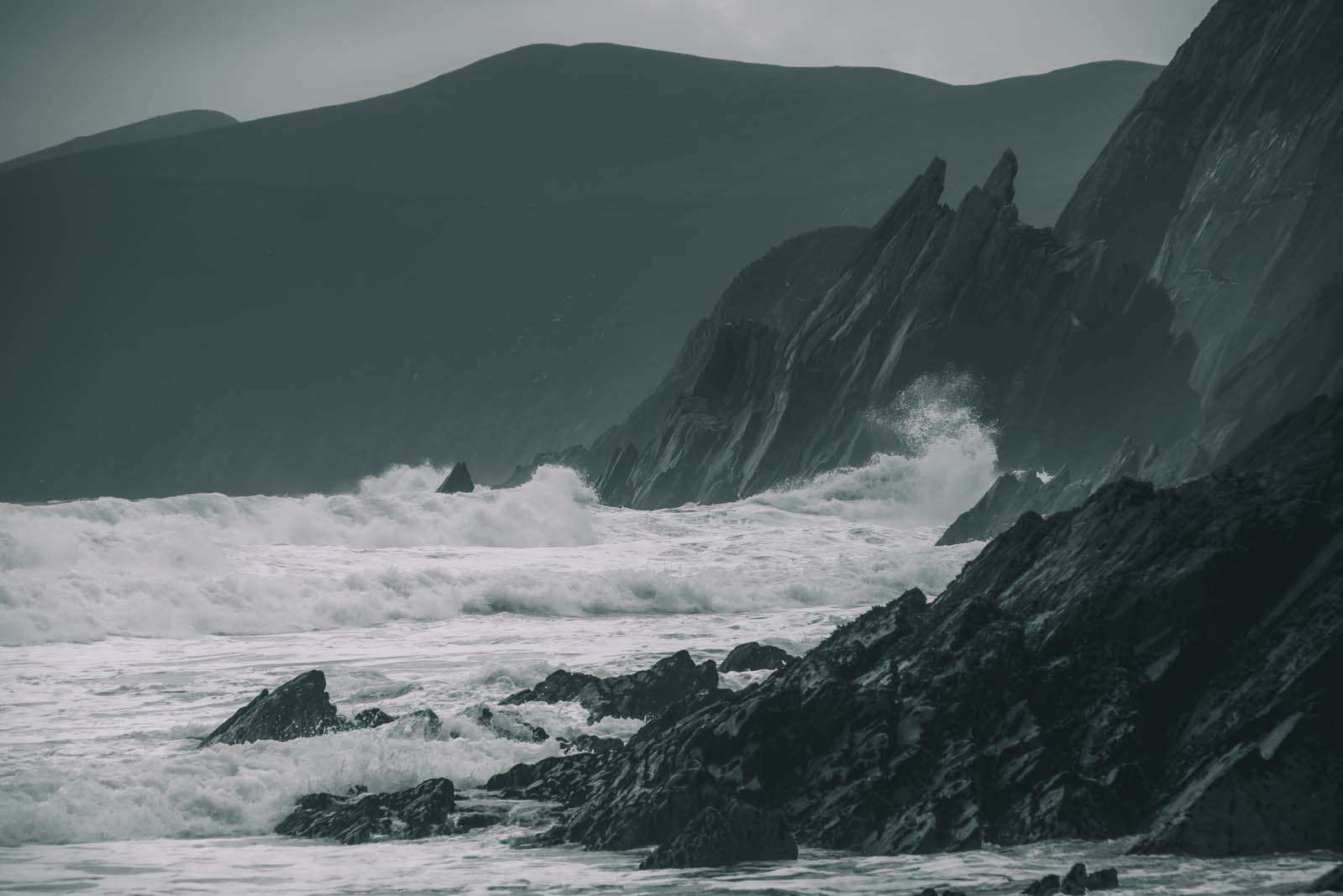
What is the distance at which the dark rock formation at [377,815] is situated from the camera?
22406 mm

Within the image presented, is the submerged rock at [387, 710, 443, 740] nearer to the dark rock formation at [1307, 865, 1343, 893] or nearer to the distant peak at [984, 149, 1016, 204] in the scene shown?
the dark rock formation at [1307, 865, 1343, 893]

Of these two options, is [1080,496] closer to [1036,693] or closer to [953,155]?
[1036,693]

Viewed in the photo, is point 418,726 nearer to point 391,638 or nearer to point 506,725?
point 506,725

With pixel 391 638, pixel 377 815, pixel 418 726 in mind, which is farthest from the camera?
pixel 391 638

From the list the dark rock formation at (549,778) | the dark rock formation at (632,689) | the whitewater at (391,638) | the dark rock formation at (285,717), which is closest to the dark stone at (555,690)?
the dark rock formation at (632,689)

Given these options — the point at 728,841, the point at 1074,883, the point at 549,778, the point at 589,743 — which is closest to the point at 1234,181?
the point at 589,743

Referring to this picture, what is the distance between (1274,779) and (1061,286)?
191ft

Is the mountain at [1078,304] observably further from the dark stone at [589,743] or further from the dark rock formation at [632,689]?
the dark stone at [589,743]

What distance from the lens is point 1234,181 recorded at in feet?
253

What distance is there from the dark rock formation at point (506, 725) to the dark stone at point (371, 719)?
131cm

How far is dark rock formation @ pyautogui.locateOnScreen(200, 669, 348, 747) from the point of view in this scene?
2694 cm

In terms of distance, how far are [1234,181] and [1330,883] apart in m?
65.6

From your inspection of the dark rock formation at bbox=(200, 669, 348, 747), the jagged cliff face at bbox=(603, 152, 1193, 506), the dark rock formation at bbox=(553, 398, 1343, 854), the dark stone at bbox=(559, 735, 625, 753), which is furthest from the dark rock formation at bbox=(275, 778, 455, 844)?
the jagged cliff face at bbox=(603, 152, 1193, 506)

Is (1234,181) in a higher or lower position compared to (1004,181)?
lower
